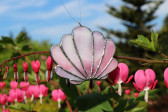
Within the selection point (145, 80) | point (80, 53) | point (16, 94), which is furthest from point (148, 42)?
point (16, 94)

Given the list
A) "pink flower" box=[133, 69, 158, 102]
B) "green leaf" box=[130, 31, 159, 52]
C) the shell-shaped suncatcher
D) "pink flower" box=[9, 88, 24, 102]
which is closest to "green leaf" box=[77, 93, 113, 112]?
the shell-shaped suncatcher

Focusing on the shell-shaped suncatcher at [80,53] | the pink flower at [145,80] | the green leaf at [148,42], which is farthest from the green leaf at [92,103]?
the green leaf at [148,42]

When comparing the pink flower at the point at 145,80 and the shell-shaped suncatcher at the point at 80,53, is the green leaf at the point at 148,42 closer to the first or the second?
the pink flower at the point at 145,80

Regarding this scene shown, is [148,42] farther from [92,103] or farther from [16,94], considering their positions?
[16,94]

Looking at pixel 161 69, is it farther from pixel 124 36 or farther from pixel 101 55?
pixel 124 36

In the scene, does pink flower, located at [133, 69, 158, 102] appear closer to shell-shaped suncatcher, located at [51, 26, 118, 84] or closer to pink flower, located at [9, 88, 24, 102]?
shell-shaped suncatcher, located at [51, 26, 118, 84]

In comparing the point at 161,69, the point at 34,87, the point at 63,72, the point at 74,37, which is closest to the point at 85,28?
the point at 74,37
